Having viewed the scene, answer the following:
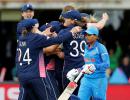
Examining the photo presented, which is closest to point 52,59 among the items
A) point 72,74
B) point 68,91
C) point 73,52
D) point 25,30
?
point 73,52

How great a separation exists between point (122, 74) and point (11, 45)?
508 centimetres

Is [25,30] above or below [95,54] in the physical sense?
above

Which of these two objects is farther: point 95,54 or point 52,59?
point 52,59

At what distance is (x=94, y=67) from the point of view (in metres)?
12.7

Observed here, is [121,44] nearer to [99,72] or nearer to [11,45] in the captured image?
[11,45]

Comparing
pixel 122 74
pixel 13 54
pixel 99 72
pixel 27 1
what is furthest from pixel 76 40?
pixel 13 54

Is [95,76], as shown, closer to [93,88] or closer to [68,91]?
[93,88]

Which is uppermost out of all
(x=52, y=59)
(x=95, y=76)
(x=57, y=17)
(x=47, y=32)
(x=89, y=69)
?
(x=57, y=17)

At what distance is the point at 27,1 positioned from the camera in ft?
66.5

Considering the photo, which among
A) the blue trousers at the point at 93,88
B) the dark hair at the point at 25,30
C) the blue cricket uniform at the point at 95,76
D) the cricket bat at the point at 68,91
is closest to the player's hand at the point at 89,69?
the blue cricket uniform at the point at 95,76

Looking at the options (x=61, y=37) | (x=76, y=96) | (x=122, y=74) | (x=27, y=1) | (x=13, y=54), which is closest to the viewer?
(x=61, y=37)

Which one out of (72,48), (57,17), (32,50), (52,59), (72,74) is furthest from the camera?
(57,17)

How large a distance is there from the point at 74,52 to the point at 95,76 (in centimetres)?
59

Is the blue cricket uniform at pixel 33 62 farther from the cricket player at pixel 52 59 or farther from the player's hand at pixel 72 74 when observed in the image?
the cricket player at pixel 52 59
